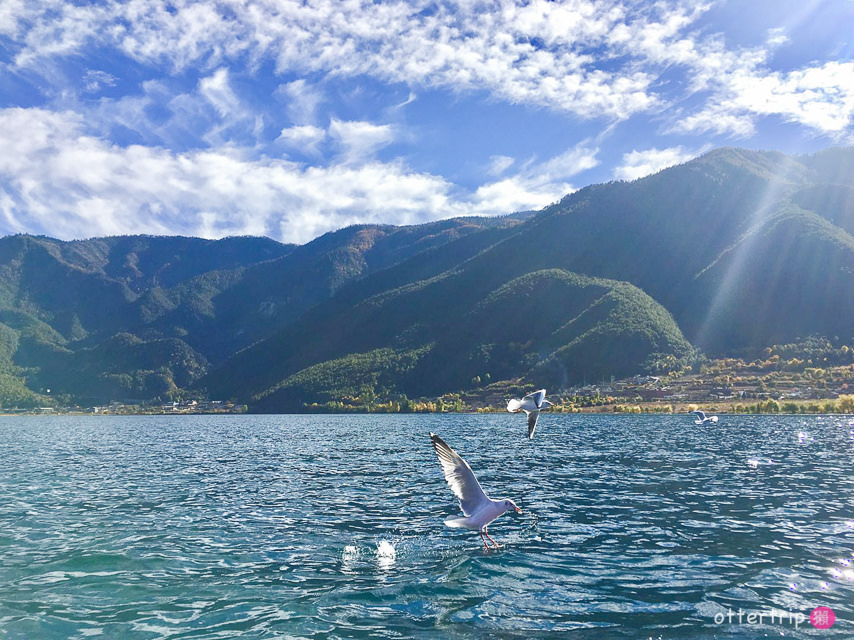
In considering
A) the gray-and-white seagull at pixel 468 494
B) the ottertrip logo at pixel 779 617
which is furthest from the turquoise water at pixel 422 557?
the gray-and-white seagull at pixel 468 494

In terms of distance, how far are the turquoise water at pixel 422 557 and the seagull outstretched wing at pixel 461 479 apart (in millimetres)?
2239

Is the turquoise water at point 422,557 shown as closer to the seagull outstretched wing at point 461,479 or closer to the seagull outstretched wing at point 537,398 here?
the seagull outstretched wing at point 461,479

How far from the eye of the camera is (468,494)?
19344mm

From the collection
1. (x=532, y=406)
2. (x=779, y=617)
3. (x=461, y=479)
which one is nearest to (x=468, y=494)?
(x=461, y=479)

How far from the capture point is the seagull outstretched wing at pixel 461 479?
18.7 m

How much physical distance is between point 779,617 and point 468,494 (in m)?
8.62

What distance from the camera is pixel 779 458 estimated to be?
52125 mm

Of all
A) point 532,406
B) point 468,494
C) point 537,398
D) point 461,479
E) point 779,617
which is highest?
point 537,398

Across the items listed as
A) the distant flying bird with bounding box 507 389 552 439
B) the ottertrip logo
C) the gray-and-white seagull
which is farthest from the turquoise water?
the distant flying bird with bounding box 507 389 552 439

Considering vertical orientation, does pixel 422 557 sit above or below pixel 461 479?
below

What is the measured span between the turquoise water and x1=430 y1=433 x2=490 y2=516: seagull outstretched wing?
224 cm

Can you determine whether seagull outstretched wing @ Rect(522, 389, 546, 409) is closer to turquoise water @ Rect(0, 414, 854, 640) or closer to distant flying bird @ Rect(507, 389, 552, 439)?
distant flying bird @ Rect(507, 389, 552, 439)

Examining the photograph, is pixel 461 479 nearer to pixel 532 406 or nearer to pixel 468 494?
pixel 468 494

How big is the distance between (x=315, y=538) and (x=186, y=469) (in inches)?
1205
